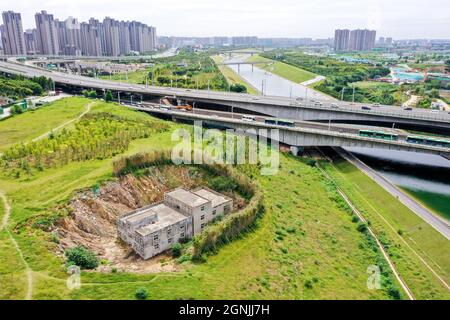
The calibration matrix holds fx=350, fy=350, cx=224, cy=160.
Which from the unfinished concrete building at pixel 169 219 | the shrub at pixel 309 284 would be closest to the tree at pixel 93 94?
the unfinished concrete building at pixel 169 219

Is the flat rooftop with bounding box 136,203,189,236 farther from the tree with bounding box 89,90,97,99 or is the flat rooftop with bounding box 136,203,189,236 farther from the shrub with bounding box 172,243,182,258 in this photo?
the tree with bounding box 89,90,97,99

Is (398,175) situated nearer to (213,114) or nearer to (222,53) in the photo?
(213,114)

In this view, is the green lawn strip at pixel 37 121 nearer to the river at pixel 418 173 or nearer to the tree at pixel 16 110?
the tree at pixel 16 110

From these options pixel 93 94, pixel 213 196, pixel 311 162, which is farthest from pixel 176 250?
pixel 93 94

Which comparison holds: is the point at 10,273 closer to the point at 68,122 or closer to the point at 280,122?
the point at 68,122
